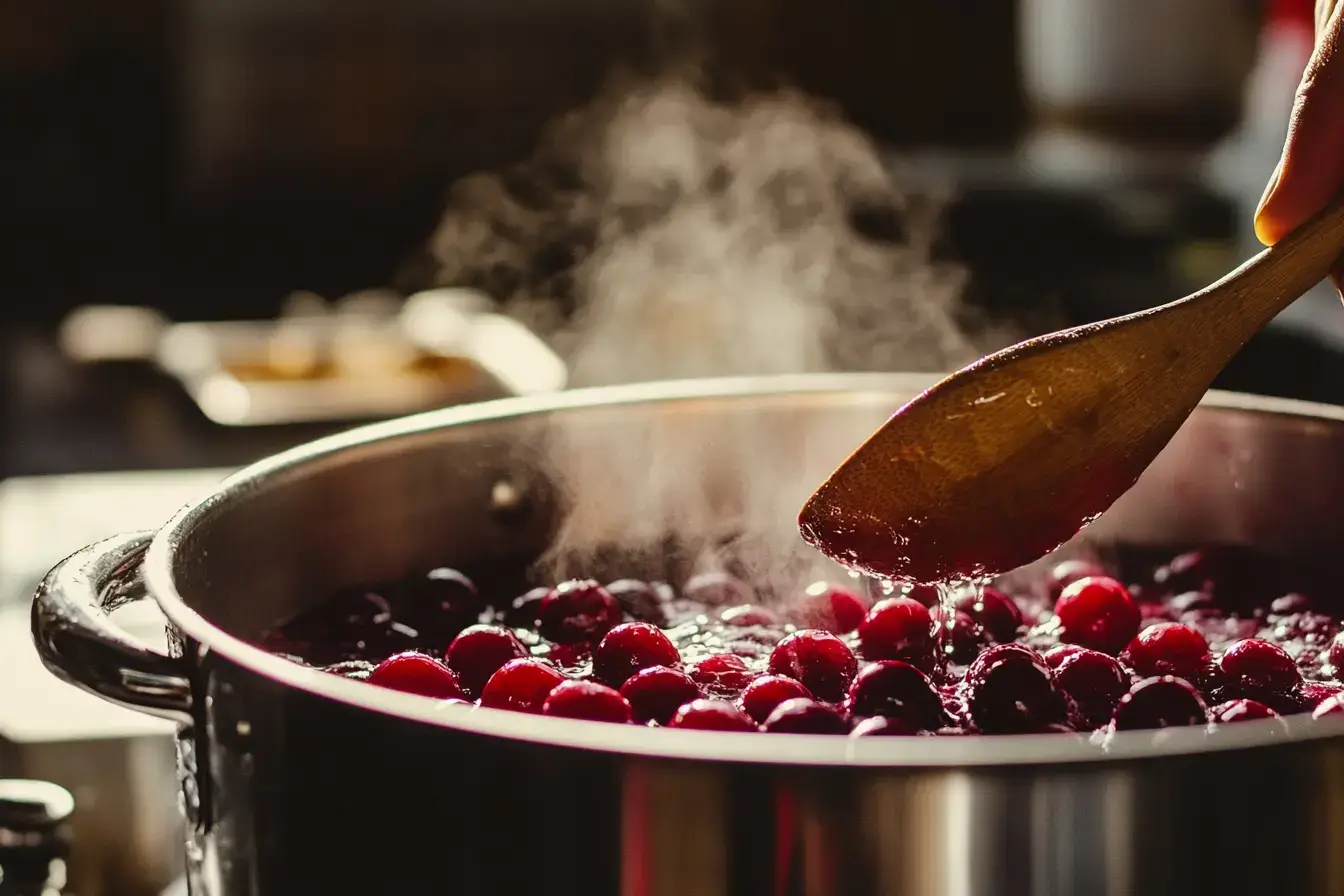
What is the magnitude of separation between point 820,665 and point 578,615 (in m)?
0.21

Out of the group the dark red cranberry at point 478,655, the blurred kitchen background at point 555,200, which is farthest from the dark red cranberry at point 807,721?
the blurred kitchen background at point 555,200

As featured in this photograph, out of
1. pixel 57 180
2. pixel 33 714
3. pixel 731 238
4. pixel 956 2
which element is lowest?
pixel 33 714

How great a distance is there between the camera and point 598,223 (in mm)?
4309

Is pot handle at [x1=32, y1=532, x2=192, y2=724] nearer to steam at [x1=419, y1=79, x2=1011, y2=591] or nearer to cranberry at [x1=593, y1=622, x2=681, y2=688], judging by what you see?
cranberry at [x1=593, y1=622, x2=681, y2=688]

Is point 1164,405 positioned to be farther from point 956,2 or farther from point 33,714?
point 956,2

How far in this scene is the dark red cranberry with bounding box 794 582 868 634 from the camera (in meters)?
1.06

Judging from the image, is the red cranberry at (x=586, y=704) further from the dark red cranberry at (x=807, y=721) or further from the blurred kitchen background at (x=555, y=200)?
the blurred kitchen background at (x=555, y=200)

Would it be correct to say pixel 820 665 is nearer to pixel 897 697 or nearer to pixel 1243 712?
pixel 897 697

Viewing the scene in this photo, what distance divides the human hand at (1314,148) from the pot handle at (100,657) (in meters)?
0.68

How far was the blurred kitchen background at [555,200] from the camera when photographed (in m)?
2.73

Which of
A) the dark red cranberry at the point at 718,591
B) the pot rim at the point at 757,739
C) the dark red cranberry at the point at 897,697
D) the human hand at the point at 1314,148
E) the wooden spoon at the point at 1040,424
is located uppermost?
the human hand at the point at 1314,148

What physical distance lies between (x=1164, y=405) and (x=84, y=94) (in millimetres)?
3958

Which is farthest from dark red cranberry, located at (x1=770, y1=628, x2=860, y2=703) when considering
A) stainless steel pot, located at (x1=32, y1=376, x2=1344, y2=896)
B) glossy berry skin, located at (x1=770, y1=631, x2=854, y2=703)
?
stainless steel pot, located at (x1=32, y1=376, x2=1344, y2=896)

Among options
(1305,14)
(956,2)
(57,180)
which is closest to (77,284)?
(57,180)
